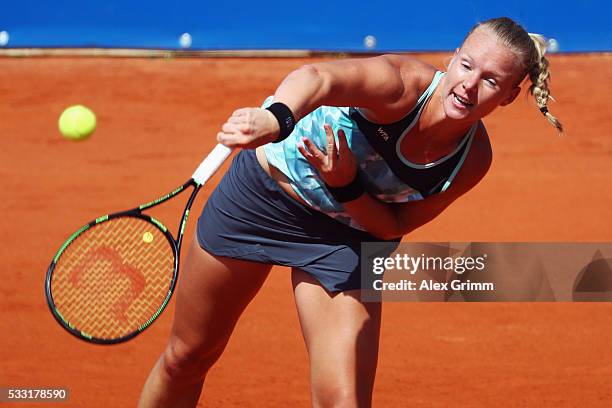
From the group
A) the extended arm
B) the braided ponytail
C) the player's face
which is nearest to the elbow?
the extended arm

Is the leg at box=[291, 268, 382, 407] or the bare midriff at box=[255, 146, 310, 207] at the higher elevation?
the bare midriff at box=[255, 146, 310, 207]

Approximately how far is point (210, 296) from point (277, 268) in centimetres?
252

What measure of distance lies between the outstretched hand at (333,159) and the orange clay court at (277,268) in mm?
1571

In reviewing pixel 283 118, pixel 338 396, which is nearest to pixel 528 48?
pixel 283 118

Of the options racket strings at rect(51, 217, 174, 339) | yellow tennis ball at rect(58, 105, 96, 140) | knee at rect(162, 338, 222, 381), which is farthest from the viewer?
yellow tennis ball at rect(58, 105, 96, 140)

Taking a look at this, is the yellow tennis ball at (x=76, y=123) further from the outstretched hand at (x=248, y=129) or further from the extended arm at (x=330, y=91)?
the outstretched hand at (x=248, y=129)

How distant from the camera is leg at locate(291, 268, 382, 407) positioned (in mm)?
2611

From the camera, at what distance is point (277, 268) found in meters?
5.41

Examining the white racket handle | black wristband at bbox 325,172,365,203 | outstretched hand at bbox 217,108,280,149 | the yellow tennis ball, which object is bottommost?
outstretched hand at bbox 217,108,280,149

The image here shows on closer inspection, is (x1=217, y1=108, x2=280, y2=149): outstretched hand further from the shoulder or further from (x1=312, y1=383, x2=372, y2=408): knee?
(x1=312, y1=383, x2=372, y2=408): knee

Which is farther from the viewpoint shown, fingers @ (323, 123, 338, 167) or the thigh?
the thigh

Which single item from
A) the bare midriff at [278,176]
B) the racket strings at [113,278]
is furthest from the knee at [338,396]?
the racket strings at [113,278]

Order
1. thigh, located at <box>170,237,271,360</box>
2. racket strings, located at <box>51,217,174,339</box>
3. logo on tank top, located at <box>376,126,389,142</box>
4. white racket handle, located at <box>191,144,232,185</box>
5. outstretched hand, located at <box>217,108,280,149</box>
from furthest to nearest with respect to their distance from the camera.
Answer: racket strings, located at <box>51,217,174,339</box> → thigh, located at <box>170,237,271,360</box> → logo on tank top, located at <box>376,126,389,142</box> → white racket handle, located at <box>191,144,232,185</box> → outstretched hand, located at <box>217,108,280,149</box>

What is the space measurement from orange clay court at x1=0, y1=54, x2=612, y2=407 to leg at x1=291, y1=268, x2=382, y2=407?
1215 millimetres
